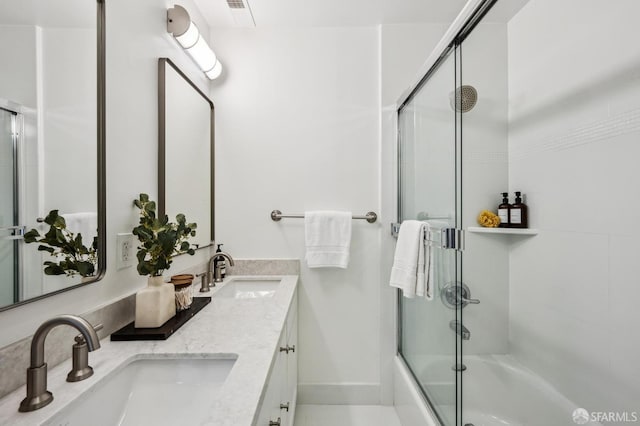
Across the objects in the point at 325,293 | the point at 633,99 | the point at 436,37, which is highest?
the point at 436,37

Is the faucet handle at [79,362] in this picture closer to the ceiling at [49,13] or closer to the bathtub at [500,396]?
the ceiling at [49,13]

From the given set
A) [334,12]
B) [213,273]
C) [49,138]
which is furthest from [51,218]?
[334,12]

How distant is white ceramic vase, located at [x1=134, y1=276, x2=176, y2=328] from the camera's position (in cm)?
91

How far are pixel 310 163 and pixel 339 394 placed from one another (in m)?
1.49

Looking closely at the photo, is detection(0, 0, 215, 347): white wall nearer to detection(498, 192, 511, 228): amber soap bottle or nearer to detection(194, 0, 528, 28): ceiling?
detection(194, 0, 528, 28): ceiling

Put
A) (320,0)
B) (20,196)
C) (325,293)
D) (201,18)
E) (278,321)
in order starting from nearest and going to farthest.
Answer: (20,196), (278,321), (320,0), (201,18), (325,293)

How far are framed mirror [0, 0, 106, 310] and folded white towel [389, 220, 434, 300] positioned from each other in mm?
1200

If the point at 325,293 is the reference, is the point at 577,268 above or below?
above

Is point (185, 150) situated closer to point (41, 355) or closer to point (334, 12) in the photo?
point (41, 355)

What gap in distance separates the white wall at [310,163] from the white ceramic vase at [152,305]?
2.97ft

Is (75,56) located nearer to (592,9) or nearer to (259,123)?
Answer: (259,123)

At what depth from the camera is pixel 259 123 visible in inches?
73.1

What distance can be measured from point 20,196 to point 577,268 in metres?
1.87

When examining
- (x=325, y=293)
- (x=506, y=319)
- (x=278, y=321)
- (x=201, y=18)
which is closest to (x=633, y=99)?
(x=506, y=319)
